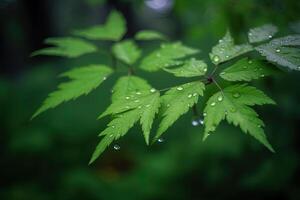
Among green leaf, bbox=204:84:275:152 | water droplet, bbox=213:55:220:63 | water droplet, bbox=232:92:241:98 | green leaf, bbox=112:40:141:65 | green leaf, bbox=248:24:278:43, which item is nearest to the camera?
green leaf, bbox=204:84:275:152

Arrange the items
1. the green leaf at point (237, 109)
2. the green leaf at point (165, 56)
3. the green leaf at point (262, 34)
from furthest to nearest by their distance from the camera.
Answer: the green leaf at point (165, 56), the green leaf at point (262, 34), the green leaf at point (237, 109)

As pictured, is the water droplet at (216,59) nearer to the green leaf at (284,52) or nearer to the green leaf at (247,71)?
the green leaf at (247,71)

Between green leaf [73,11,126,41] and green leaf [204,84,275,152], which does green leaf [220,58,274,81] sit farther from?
green leaf [73,11,126,41]

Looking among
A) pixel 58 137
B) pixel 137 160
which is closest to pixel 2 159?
pixel 58 137

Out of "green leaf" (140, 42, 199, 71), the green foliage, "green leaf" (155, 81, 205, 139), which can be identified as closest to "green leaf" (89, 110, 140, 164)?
the green foliage

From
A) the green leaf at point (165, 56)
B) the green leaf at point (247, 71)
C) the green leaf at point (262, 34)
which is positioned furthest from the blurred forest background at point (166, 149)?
the green leaf at point (247, 71)

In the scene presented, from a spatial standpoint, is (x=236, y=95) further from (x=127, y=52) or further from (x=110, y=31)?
(x=110, y=31)

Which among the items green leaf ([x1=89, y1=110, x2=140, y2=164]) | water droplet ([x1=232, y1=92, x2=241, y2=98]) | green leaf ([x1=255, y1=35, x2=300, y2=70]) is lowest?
green leaf ([x1=89, y1=110, x2=140, y2=164])
